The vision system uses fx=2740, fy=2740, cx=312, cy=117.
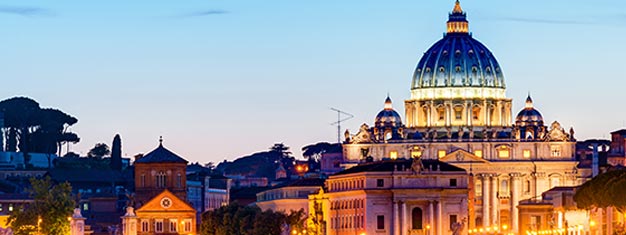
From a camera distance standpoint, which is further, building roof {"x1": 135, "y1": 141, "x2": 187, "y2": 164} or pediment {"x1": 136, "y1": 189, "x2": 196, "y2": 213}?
building roof {"x1": 135, "y1": 141, "x2": 187, "y2": 164}

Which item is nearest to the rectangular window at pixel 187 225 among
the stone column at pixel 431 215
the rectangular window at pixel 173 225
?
the rectangular window at pixel 173 225

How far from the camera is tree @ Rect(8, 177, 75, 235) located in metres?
142

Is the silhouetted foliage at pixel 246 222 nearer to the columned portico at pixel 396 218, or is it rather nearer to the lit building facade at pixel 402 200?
the lit building facade at pixel 402 200

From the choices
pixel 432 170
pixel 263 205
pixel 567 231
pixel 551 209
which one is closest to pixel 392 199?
pixel 432 170

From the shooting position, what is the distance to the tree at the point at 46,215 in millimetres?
142250

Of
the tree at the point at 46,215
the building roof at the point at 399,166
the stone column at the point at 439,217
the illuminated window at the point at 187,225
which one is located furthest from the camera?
the building roof at the point at 399,166

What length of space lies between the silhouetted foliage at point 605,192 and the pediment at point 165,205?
57120mm

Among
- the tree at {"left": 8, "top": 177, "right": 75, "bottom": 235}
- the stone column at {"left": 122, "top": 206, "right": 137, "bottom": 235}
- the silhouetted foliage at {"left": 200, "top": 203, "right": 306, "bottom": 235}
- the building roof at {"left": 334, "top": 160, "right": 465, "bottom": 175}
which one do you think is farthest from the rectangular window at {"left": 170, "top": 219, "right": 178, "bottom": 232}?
the tree at {"left": 8, "top": 177, "right": 75, "bottom": 235}

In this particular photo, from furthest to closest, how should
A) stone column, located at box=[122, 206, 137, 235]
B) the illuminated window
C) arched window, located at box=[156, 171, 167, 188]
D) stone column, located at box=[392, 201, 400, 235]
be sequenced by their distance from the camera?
arched window, located at box=[156, 171, 167, 188], the illuminated window, stone column, located at box=[392, 201, 400, 235], stone column, located at box=[122, 206, 137, 235]

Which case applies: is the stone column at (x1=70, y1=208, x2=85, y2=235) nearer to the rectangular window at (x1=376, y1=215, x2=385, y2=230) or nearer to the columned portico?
the rectangular window at (x1=376, y1=215, x2=385, y2=230)

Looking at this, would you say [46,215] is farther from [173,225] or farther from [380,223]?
[380,223]

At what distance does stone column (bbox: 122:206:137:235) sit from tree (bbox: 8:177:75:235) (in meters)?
14.5

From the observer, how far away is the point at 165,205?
561ft

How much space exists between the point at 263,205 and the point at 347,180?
2456cm
